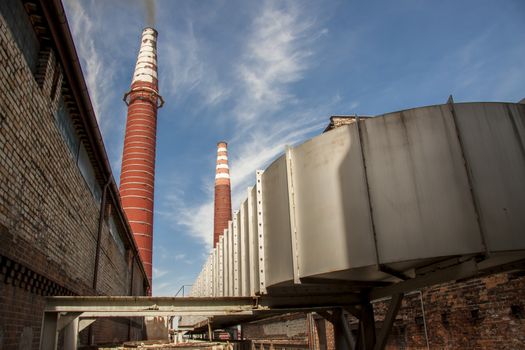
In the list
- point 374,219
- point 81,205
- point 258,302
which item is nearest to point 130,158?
point 81,205

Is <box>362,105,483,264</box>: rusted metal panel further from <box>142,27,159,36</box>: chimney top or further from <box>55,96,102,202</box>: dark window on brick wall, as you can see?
<box>142,27,159,36</box>: chimney top

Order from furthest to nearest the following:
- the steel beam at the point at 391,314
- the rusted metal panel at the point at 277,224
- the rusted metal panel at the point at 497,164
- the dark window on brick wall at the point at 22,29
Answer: the steel beam at the point at 391,314, the rusted metal panel at the point at 277,224, the dark window on brick wall at the point at 22,29, the rusted metal panel at the point at 497,164

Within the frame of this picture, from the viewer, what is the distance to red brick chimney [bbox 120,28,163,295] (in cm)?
2656

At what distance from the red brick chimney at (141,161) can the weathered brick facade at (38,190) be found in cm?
1697

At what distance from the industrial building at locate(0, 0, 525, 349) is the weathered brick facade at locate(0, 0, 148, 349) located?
0.09 feet

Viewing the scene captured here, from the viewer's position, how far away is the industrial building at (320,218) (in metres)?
4.57

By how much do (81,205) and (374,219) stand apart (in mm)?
6515

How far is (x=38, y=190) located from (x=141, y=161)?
2171 cm

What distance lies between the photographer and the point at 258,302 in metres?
6.70

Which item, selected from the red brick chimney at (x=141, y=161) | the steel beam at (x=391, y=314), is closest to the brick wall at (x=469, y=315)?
the steel beam at (x=391, y=314)

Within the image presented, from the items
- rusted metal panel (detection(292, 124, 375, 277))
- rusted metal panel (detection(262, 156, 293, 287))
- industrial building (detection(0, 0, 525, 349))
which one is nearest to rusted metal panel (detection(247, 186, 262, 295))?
industrial building (detection(0, 0, 525, 349))

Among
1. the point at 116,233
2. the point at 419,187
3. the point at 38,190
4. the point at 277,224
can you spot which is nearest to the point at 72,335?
the point at 38,190

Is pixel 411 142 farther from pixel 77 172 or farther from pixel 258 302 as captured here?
pixel 77 172

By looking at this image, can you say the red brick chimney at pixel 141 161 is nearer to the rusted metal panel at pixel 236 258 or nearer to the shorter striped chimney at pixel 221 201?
the shorter striped chimney at pixel 221 201
